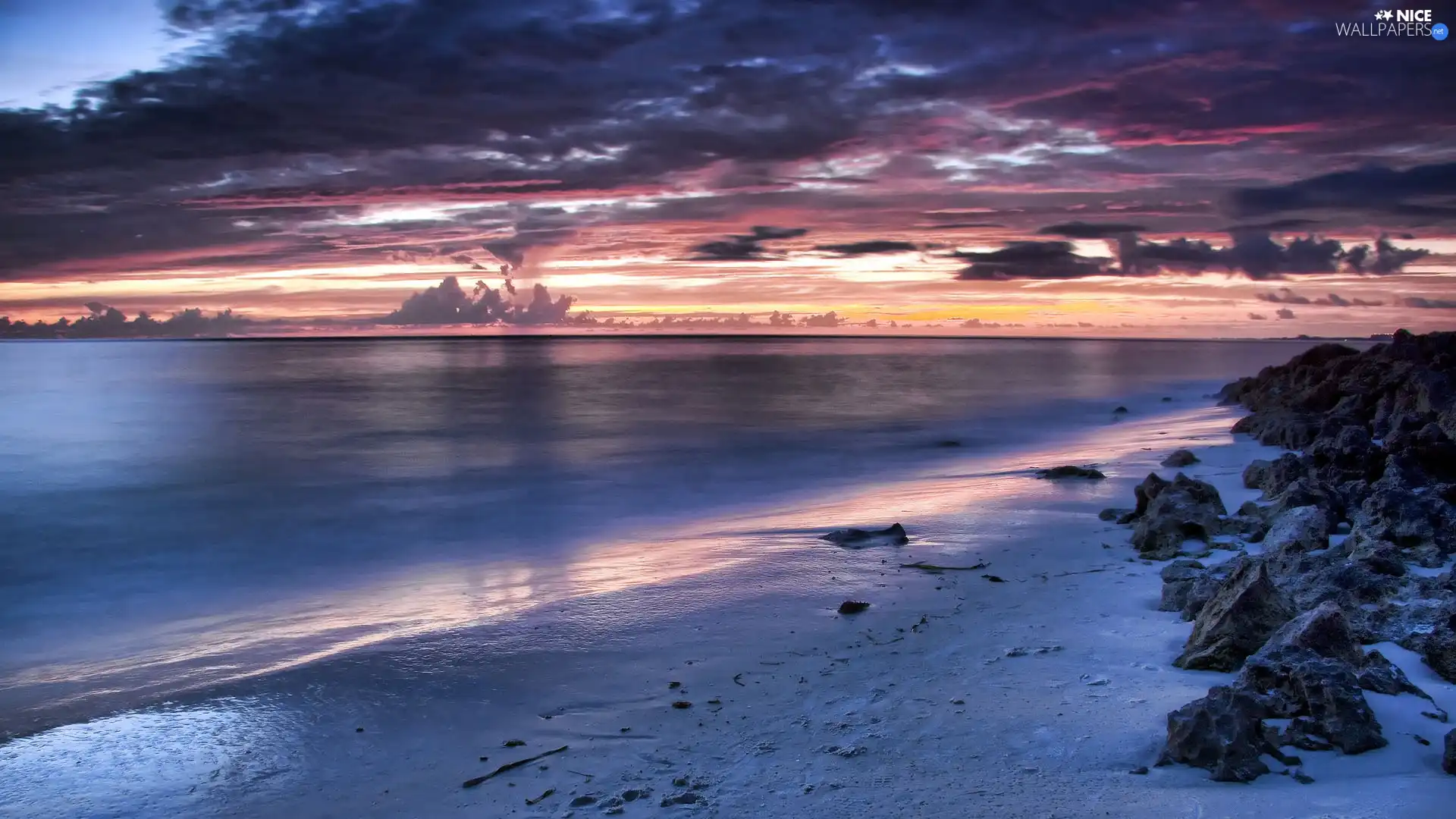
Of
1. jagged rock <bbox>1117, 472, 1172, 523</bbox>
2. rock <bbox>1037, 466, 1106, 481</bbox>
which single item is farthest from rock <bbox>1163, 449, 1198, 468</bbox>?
jagged rock <bbox>1117, 472, 1172, 523</bbox>

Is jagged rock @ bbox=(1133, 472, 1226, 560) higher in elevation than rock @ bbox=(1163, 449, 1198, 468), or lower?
higher

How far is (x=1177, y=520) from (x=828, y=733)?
494cm

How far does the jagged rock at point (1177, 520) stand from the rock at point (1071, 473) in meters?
4.63

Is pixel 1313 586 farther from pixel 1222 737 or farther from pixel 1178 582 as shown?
pixel 1222 737

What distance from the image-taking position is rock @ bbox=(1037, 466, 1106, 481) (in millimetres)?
13734

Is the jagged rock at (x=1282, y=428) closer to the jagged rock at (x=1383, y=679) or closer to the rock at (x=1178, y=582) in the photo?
the rock at (x=1178, y=582)

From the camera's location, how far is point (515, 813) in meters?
4.40

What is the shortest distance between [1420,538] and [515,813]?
6508mm

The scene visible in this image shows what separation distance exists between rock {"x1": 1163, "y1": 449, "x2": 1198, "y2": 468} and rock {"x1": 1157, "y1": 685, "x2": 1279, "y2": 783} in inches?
413

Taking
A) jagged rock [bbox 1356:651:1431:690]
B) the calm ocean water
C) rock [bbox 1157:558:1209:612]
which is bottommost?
the calm ocean water

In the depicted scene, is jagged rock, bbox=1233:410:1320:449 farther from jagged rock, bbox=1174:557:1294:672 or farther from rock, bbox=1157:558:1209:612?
jagged rock, bbox=1174:557:1294:672

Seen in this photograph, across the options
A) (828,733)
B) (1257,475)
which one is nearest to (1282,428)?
(1257,475)

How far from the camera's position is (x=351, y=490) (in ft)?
60.5

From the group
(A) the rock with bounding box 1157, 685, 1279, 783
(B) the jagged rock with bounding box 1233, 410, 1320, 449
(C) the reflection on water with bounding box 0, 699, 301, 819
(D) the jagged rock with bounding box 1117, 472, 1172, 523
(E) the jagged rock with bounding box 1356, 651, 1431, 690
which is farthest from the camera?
(B) the jagged rock with bounding box 1233, 410, 1320, 449
